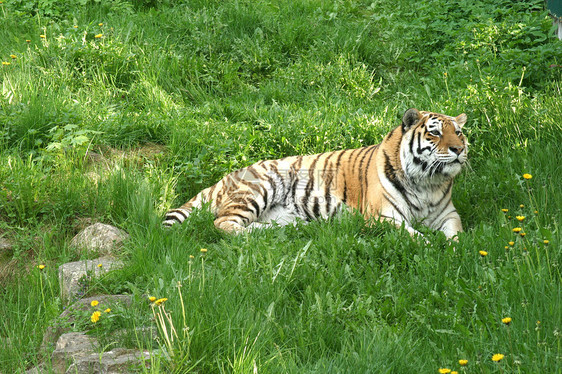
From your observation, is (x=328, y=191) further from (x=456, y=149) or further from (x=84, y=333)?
(x=84, y=333)

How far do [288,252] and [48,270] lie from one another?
5.36ft

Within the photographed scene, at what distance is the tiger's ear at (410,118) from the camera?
5586 millimetres

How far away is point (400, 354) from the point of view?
10.3 feet

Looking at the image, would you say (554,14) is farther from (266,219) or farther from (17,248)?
(17,248)

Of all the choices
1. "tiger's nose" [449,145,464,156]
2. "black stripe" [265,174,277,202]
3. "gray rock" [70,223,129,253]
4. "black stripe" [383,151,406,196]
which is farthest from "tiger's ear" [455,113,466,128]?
"gray rock" [70,223,129,253]

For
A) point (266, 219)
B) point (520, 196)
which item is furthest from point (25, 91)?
point (520, 196)

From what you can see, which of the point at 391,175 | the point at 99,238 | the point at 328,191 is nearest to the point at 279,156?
the point at 328,191

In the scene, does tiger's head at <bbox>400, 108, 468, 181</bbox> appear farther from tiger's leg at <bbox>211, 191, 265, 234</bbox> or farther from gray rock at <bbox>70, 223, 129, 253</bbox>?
gray rock at <bbox>70, 223, 129, 253</bbox>

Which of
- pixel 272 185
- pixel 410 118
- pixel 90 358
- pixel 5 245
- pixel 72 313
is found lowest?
pixel 5 245

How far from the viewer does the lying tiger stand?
17.6 ft

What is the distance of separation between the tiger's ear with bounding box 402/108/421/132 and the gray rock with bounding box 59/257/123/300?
2.64 meters

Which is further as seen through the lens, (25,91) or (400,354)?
(25,91)

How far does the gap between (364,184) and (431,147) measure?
772 mm

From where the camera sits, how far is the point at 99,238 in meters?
4.94
